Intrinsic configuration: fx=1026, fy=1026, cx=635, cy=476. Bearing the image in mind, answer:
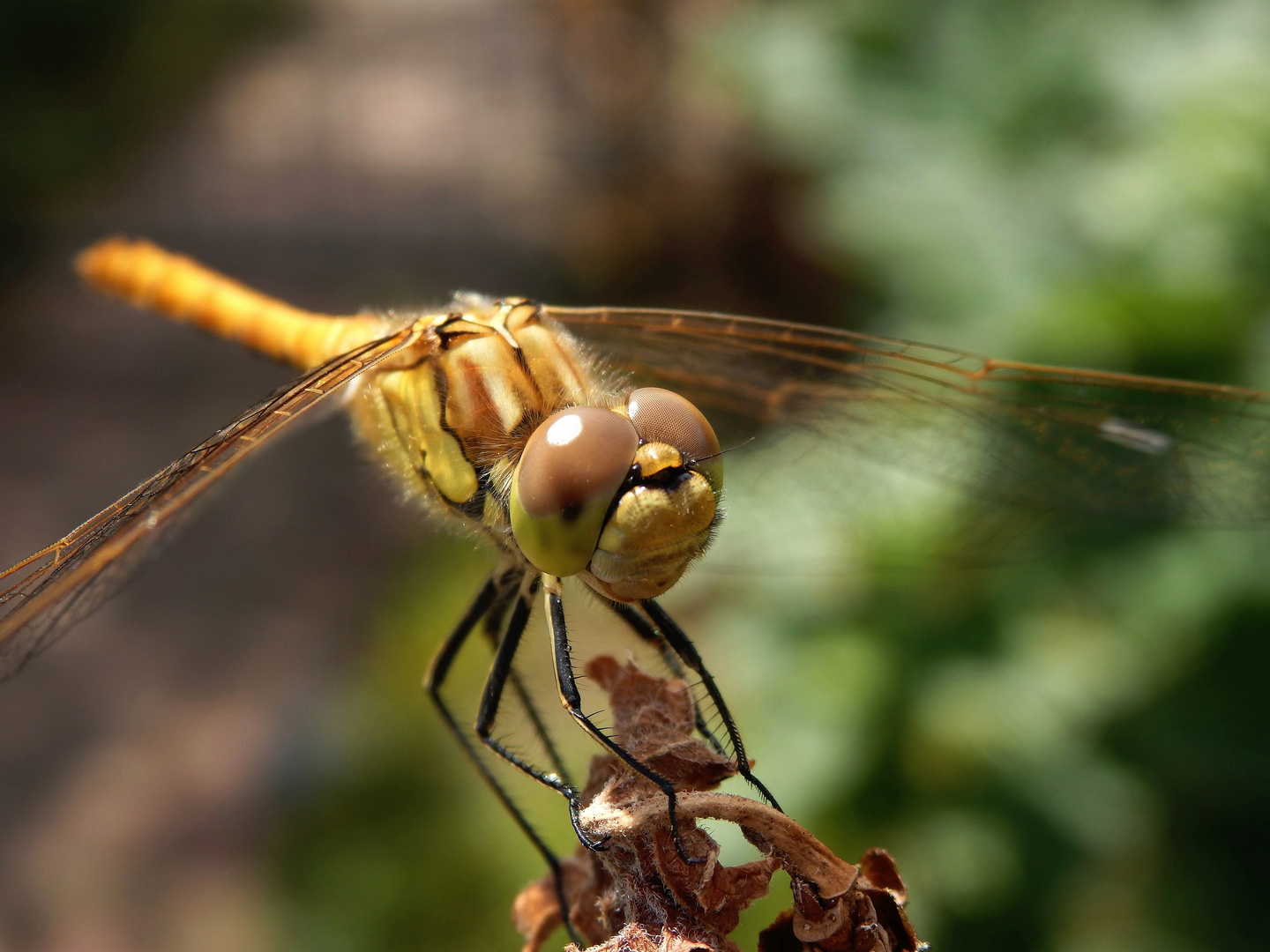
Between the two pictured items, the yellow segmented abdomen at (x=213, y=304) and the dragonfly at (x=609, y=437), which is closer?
the dragonfly at (x=609, y=437)

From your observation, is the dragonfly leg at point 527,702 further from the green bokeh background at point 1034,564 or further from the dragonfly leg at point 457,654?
the green bokeh background at point 1034,564

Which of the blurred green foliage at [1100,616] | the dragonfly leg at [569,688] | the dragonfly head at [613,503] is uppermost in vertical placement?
the dragonfly head at [613,503]

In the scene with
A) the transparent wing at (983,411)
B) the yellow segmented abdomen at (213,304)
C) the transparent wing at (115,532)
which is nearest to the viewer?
the transparent wing at (115,532)

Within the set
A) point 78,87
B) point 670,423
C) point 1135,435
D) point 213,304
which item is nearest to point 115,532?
point 670,423

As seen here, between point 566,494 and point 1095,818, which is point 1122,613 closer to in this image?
point 1095,818

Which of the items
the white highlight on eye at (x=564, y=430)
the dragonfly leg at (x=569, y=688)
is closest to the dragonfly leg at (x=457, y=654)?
the dragonfly leg at (x=569, y=688)

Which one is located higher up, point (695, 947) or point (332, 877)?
point (695, 947)

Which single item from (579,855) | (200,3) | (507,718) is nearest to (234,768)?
(507,718)
